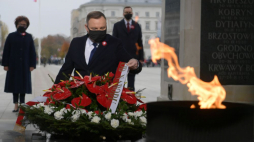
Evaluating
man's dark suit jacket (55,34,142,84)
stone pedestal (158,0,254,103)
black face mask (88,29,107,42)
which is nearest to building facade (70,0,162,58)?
stone pedestal (158,0,254,103)

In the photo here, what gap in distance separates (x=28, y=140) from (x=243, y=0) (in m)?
4.66

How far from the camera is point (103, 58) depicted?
19.7 ft

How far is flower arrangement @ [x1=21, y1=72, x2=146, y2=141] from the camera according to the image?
5.15m

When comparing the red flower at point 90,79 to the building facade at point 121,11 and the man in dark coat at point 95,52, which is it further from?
the building facade at point 121,11

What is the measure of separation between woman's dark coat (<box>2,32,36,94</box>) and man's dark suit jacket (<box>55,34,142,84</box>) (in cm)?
452

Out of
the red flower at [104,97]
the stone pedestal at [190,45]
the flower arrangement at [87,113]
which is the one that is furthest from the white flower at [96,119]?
the stone pedestal at [190,45]

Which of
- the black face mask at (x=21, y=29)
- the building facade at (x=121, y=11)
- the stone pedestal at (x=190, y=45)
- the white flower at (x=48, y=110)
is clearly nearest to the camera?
the white flower at (x=48, y=110)

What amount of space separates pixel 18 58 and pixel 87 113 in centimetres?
552

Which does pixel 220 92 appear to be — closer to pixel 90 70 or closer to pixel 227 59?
pixel 90 70

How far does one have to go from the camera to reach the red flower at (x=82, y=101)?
213 inches

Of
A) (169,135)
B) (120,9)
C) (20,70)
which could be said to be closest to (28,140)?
(169,135)

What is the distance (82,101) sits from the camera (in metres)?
5.43

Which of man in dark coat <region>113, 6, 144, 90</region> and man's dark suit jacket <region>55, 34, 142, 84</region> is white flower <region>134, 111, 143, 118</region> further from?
man in dark coat <region>113, 6, 144, 90</region>

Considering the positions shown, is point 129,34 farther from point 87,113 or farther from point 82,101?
point 87,113
